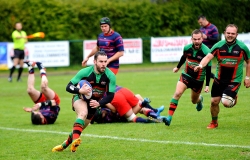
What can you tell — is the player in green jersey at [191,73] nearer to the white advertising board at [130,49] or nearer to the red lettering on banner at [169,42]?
the white advertising board at [130,49]

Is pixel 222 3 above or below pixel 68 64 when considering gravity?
above

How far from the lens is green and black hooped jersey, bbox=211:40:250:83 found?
1132 cm

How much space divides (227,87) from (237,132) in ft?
3.01

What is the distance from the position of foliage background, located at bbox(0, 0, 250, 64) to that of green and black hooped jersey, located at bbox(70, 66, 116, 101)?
69.0 feet

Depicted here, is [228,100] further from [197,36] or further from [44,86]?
[44,86]

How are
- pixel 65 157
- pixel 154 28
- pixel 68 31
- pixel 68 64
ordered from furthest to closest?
pixel 154 28
pixel 68 31
pixel 68 64
pixel 65 157

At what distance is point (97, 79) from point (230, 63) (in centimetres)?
285

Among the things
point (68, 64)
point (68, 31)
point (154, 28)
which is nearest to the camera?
point (68, 64)

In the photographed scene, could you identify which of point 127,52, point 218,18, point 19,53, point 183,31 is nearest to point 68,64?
point 127,52

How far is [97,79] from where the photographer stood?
10086mm

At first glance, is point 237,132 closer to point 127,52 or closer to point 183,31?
point 127,52

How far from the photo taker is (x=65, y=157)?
31.5ft

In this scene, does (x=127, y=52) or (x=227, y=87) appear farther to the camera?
(x=127, y=52)

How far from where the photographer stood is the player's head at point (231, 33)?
11117 millimetres
